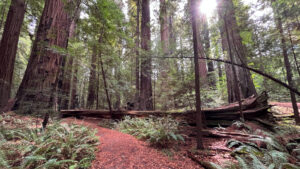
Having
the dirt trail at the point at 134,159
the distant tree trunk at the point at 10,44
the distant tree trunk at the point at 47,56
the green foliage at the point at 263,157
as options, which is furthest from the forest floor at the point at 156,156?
the distant tree trunk at the point at 10,44

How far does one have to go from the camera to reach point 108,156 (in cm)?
234

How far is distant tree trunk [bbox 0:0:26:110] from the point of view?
189 inches

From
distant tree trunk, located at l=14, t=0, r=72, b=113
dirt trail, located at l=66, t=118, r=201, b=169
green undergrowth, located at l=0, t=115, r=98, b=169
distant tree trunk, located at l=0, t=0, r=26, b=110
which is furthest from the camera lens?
distant tree trunk, located at l=0, t=0, r=26, b=110

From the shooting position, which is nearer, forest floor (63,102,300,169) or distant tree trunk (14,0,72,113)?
forest floor (63,102,300,169)

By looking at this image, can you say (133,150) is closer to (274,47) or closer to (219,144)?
(219,144)

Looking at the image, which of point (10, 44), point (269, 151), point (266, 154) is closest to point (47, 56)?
point (10, 44)

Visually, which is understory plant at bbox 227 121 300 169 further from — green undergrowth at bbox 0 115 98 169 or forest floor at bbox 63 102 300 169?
green undergrowth at bbox 0 115 98 169

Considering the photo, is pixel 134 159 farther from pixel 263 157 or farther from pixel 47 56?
pixel 47 56

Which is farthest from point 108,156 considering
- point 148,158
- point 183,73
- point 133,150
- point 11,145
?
point 183,73

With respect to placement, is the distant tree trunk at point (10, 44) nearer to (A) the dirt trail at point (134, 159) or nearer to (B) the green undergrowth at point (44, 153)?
(B) the green undergrowth at point (44, 153)

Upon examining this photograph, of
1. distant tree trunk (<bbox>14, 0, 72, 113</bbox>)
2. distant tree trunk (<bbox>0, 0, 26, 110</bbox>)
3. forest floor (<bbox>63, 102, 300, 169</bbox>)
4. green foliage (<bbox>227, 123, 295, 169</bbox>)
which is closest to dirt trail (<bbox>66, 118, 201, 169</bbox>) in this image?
forest floor (<bbox>63, 102, 300, 169</bbox>)

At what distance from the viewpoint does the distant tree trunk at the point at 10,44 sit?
4.81m

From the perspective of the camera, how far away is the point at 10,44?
5.08 metres

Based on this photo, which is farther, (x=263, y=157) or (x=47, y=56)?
(x=47, y=56)
